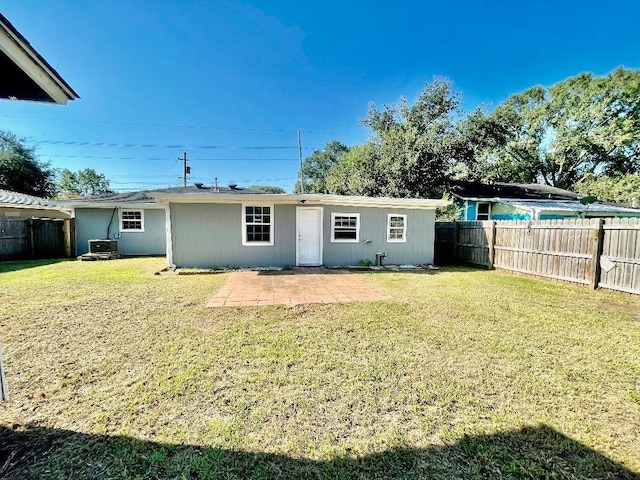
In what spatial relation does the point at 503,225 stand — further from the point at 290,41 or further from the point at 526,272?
the point at 290,41

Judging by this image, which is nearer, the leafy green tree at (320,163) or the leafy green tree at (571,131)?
the leafy green tree at (571,131)

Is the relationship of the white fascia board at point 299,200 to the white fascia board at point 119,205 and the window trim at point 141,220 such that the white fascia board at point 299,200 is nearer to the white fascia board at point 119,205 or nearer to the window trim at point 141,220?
the white fascia board at point 119,205

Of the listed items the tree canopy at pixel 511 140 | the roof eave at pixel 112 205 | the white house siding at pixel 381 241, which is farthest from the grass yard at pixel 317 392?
the tree canopy at pixel 511 140

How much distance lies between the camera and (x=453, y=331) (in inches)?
152

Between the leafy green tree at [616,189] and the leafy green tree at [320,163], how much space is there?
95.3 ft

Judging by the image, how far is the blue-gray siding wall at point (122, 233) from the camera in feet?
37.9

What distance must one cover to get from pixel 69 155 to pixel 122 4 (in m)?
24.0

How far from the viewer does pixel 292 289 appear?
6.15 m

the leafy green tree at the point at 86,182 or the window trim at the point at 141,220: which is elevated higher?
the leafy green tree at the point at 86,182

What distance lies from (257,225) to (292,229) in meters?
1.11

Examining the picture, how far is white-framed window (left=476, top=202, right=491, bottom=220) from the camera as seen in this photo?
1501 cm

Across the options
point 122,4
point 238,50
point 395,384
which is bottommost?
point 395,384

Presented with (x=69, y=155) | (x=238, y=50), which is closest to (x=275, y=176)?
(x=69, y=155)

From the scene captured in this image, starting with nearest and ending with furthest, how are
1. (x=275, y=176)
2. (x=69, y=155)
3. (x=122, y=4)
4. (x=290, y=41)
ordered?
(x=122, y=4), (x=290, y=41), (x=69, y=155), (x=275, y=176)
